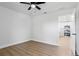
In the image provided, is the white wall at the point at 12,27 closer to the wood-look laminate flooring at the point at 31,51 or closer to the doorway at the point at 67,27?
the wood-look laminate flooring at the point at 31,51

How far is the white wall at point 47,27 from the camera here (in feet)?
10.1

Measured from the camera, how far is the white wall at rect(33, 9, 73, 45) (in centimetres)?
308

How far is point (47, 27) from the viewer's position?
11.0 ft

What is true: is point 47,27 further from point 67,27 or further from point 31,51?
point 31,51

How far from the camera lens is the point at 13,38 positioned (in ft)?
9.79

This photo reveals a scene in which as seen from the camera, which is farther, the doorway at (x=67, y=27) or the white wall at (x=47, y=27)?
the white wall at (x=47, y=27)

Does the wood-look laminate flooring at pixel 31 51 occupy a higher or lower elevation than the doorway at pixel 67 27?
lower

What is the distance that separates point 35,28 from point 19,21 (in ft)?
3.21

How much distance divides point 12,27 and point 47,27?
64.8 inches

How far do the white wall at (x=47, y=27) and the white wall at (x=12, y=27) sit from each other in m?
0.50

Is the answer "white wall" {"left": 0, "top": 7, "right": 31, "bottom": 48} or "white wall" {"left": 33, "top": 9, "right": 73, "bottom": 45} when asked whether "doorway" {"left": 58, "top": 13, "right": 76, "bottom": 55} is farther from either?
"white wall" {"left": 0, "top": 7, "right": 31, "bottom": 48}

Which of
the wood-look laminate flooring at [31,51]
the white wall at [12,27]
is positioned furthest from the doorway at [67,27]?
the white wall at [12,27]

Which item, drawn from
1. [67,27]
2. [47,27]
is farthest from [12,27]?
[67,27]

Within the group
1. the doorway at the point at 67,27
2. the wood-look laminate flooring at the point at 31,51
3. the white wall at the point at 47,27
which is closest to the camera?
the wood-look laminate flooring at the point at 31,51
